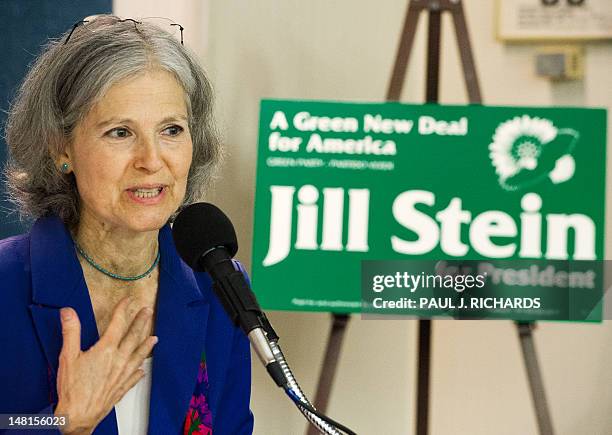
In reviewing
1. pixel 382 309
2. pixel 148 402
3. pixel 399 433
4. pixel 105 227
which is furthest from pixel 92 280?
pixel 399 433

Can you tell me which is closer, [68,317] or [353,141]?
[68,317]

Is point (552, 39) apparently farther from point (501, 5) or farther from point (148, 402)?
point (148, 402)

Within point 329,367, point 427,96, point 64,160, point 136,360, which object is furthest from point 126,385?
point 427,96

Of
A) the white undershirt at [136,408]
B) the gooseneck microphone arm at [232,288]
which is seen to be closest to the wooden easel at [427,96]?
the white undershirt at [136,408]

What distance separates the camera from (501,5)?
4.06m

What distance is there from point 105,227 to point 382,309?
181cm

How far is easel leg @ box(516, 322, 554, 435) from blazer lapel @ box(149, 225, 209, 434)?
6.26 feet

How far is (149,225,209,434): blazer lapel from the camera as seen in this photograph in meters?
1.80

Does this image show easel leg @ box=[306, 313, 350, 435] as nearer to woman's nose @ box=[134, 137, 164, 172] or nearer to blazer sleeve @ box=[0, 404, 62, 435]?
Answer: woman's nose @ box=[134, 137, 164, 172]

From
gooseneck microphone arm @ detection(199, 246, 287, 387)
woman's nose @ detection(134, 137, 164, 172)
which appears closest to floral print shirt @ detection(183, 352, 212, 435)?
woman's nose @ detection(134, 137, 164, 172)

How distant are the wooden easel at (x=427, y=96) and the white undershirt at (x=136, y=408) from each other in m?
1.78

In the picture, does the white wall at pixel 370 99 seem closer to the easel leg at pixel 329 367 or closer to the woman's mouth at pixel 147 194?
the easel leg at pixel 329 367

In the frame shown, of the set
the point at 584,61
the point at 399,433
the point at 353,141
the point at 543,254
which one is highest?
the point at 584,61

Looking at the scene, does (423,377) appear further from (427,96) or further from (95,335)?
(95,335)
